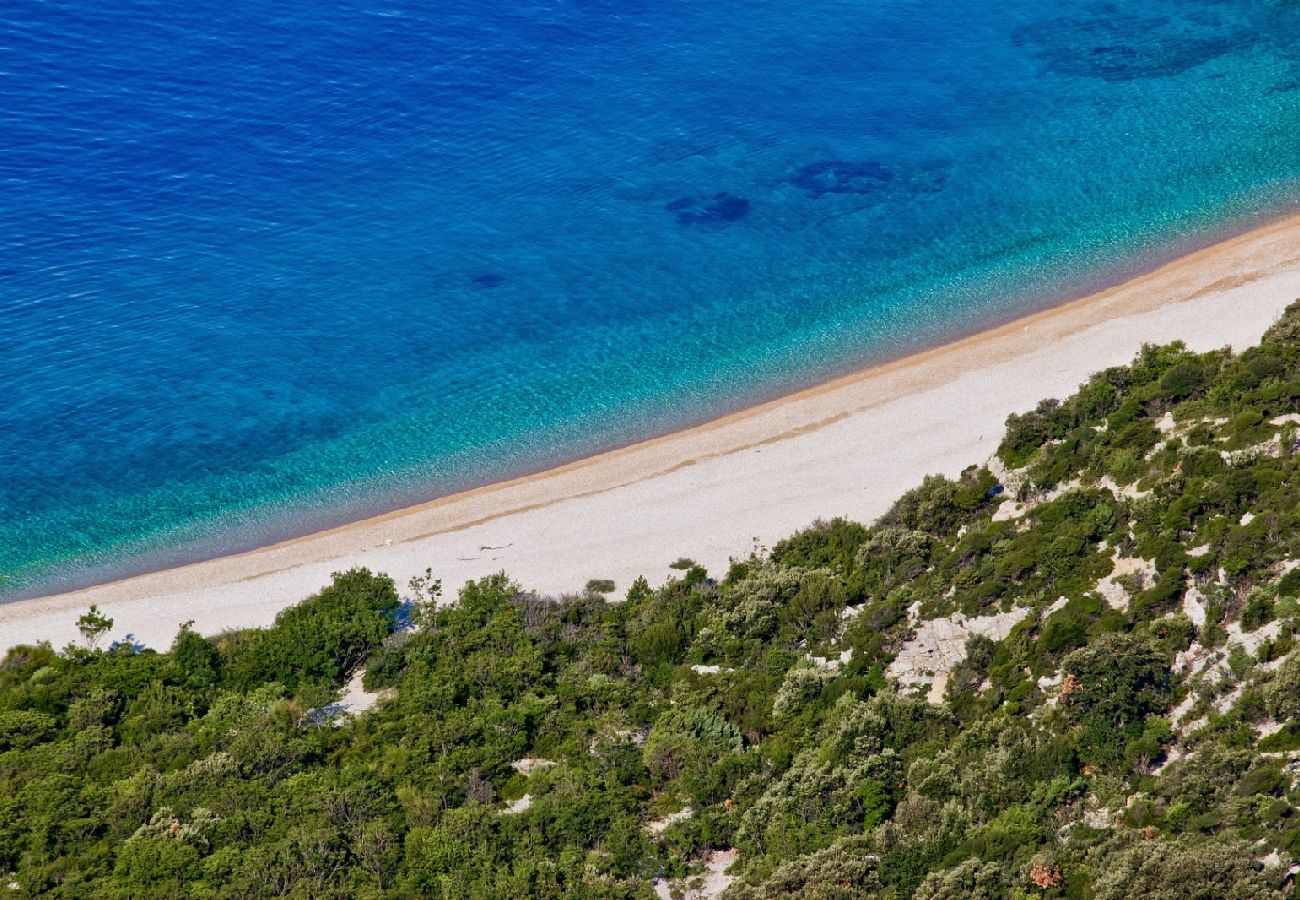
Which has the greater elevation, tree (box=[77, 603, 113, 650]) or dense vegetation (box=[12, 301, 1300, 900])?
tree (box=[77, 603, 113, 650])

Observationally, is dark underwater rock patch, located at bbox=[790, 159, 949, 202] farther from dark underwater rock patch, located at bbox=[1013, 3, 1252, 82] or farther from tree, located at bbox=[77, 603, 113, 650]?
tree, located at bbox=[77, 603, 113, 650]

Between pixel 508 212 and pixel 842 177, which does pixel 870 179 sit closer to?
pixel 842 177

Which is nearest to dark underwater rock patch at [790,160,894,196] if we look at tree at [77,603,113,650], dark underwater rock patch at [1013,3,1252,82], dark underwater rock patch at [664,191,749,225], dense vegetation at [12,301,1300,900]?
dark underwater rock patch at [664,191,749,225]

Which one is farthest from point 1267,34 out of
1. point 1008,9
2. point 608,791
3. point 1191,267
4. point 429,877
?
point 429,877

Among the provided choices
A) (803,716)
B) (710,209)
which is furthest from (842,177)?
(803,716)

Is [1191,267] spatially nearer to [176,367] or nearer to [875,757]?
[875,757]

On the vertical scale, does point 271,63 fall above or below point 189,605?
above
